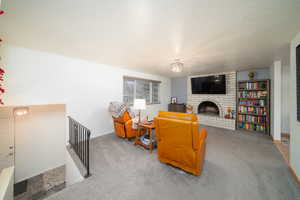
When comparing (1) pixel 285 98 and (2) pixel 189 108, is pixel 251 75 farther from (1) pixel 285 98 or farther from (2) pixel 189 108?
(2) pixel 189 108

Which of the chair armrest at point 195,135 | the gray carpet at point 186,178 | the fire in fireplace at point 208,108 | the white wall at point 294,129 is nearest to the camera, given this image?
the gray carpet at point 186,178

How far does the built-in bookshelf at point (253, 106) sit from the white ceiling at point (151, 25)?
1.99 m

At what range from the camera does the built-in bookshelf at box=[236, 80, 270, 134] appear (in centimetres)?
367

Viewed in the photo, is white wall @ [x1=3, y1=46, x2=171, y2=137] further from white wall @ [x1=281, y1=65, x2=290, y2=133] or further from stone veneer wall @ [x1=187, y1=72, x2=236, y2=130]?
white wall @ [x1=281, y1=65, x2=290, y2=133]

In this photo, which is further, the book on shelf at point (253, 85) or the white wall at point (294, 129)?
the book on shelf at point (253, 85)

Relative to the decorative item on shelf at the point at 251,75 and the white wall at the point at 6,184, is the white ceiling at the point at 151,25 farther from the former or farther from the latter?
the white wall at the point at 6,184

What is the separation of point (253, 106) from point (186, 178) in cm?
401

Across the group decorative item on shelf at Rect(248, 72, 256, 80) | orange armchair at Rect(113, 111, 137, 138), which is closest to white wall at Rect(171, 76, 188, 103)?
decorative item on shelf at Rect(248, 72, 256, 80)

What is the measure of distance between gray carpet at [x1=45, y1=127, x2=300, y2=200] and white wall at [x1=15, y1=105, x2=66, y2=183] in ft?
3.41

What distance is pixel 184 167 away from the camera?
1794mm

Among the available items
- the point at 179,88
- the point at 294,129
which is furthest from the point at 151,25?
the point at 179,88

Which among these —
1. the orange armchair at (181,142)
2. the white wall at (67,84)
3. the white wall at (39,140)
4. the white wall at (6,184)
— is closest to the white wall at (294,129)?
the orange armchair at (181,142)

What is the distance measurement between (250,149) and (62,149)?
465 cm

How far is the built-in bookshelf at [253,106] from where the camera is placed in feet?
12.0
